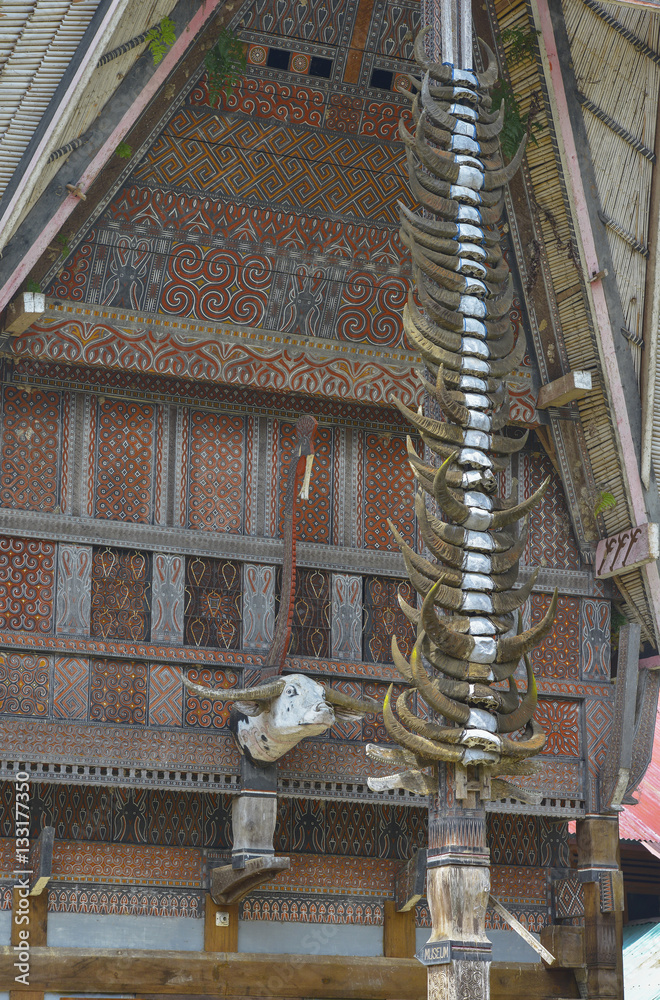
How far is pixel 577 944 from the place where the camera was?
36.7ft

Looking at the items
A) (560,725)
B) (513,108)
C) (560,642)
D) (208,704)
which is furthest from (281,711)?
(513,108)

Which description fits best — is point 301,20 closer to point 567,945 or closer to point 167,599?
point 167,599

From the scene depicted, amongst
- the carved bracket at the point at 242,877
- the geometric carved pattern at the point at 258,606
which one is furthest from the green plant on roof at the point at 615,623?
the carved bracket at the point at 242,877

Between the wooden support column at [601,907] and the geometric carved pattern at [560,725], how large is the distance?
1.70ft

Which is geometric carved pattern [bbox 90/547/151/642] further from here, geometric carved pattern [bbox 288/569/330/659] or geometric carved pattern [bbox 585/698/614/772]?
geometric carved pattern [bbox 585/698/614/772]

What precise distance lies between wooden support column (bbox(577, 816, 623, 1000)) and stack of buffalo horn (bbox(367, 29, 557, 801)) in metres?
2.85

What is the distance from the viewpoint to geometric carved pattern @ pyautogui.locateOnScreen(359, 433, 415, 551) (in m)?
11.4

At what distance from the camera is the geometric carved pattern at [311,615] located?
36.1 feet

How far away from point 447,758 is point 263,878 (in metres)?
2.55

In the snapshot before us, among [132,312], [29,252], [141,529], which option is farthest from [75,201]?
[141,529]

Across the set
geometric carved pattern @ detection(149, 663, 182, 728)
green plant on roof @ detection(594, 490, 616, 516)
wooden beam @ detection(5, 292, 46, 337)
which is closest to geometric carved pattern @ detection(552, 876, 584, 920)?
green plant on roof @ detection(594, 490, 616, 516)

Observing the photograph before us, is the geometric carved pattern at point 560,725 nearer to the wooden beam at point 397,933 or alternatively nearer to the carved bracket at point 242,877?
the wooden beam at point 397,933

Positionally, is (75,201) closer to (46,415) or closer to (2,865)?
(46,415)

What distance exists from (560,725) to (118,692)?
323cm
